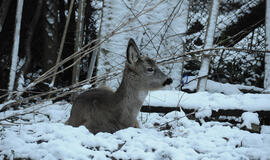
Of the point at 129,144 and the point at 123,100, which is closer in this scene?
the point at 129,144

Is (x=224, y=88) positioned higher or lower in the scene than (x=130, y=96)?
higher

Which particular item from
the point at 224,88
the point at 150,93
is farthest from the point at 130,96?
the point at 224,88

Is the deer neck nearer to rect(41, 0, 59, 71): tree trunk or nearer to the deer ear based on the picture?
the deer ear

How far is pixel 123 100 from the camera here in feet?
12.4

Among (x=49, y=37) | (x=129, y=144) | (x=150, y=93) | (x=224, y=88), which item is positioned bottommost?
(x=129, y=144)

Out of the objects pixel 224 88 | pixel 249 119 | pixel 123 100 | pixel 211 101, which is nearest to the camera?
pixel 249 119

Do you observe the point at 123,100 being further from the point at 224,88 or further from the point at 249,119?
the point at 224,88

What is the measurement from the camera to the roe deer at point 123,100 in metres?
3.63

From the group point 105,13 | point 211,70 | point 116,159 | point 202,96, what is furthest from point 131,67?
point 211,70

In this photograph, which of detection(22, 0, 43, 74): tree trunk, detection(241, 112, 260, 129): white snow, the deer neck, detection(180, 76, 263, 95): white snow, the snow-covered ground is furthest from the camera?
detection(180, 76, 263, 95): white snow

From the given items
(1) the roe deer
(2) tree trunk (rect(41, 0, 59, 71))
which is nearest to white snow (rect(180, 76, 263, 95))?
(1) the roe deer

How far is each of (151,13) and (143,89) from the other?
1.50 meters

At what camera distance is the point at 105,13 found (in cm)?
488

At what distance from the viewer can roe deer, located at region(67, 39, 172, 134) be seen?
143 inches
